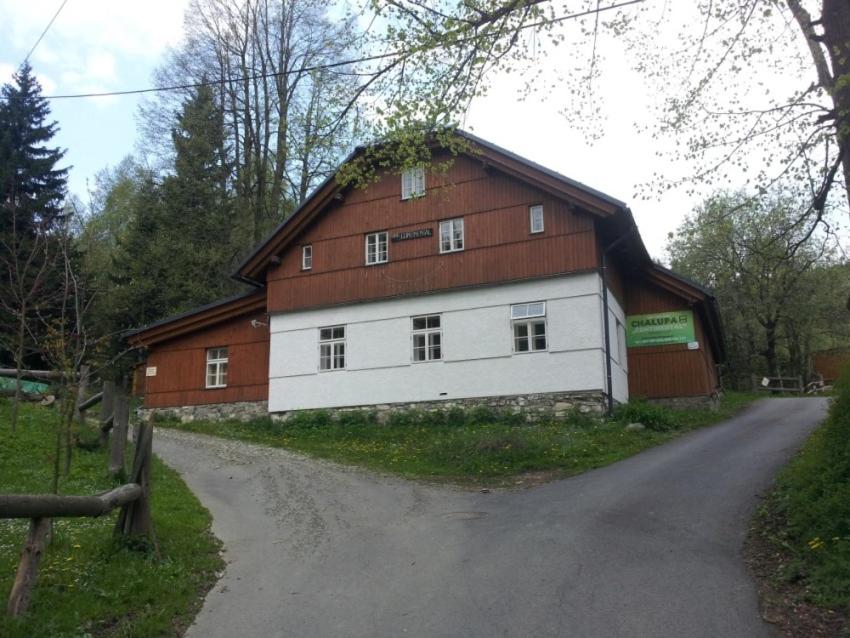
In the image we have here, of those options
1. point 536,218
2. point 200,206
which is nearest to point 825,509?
point 536,218

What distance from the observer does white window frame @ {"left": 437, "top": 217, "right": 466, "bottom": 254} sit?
73.4ft

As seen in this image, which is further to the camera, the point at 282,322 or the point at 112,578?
the point at 282,322

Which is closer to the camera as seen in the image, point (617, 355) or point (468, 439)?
point (468, 439)

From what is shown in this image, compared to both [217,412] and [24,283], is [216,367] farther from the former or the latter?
[24,283]

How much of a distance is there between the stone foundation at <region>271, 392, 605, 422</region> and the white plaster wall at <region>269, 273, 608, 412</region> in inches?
6.5

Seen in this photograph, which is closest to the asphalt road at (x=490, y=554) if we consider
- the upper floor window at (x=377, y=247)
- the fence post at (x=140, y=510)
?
the fence post at (x=140, y=510)

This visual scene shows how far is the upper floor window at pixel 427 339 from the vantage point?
22172mm

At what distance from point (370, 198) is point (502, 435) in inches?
412

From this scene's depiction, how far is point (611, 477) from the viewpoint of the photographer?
13133mm

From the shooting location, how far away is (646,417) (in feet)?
63.4

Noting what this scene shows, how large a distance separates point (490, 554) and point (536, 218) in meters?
14.3

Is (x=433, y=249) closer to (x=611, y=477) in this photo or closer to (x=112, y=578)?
(x=611, y=477)

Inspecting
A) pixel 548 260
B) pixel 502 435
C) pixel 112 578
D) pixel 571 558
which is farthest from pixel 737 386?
pixel 112 578

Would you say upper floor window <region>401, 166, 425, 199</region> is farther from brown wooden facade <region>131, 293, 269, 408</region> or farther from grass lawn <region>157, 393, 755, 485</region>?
grass lawn <region>157, 393, 755, 485</region>
